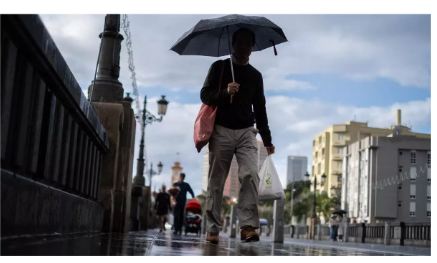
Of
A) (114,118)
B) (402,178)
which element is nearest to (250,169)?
(114,118)

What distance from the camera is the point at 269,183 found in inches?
269

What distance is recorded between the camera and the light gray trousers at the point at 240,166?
604 cm

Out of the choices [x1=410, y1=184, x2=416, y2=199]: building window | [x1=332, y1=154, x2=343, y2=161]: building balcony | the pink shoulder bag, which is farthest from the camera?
[x1=332, y1=154, x2=343, y2=161]: building balcony

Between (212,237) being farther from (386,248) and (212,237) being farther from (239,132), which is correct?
(386,248)

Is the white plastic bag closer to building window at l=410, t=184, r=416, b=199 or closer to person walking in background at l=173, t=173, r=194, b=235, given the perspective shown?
person walking in background at l=173, t=173, r=194, b=235

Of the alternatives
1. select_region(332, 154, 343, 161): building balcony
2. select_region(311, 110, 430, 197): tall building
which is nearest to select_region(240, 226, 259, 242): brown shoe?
select_region(311, 110, 430, 197): tall building

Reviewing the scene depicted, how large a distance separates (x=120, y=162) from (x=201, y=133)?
154 inches

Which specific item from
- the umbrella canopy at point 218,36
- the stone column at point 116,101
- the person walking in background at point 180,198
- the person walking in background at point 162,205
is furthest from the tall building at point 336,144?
the umbrella canopy at point 218,36

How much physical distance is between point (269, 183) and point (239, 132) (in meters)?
1.01

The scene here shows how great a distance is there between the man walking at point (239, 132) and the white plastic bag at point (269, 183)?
67 cm

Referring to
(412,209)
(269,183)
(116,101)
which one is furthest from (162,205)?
(412,209)

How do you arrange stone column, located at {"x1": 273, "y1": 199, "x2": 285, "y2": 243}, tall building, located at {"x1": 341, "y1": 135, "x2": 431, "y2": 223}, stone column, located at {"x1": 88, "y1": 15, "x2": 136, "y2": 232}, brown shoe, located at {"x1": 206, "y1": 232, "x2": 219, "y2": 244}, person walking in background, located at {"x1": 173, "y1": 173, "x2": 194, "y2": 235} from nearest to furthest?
brown shoe, located at {"x1": 206, "y1": 232, "x2": 219, "y2": 244} < stone column, located at {"x1": 88, "y1": 15, "x2": 136, "y2": 232} < person walking in background, located at {"x1": 173, "y1": 173, "x2": 194, "y2": 235} < stone column, located at {"x1": 273, "y1": 199, "x2": 285, "y2": 243} < tall building, located at {"x1": 341, "y1": 135, "x2": 431, "y2": 223}

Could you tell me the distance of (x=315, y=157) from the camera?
14088cm

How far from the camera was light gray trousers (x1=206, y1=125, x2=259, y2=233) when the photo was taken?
19.8 ft
